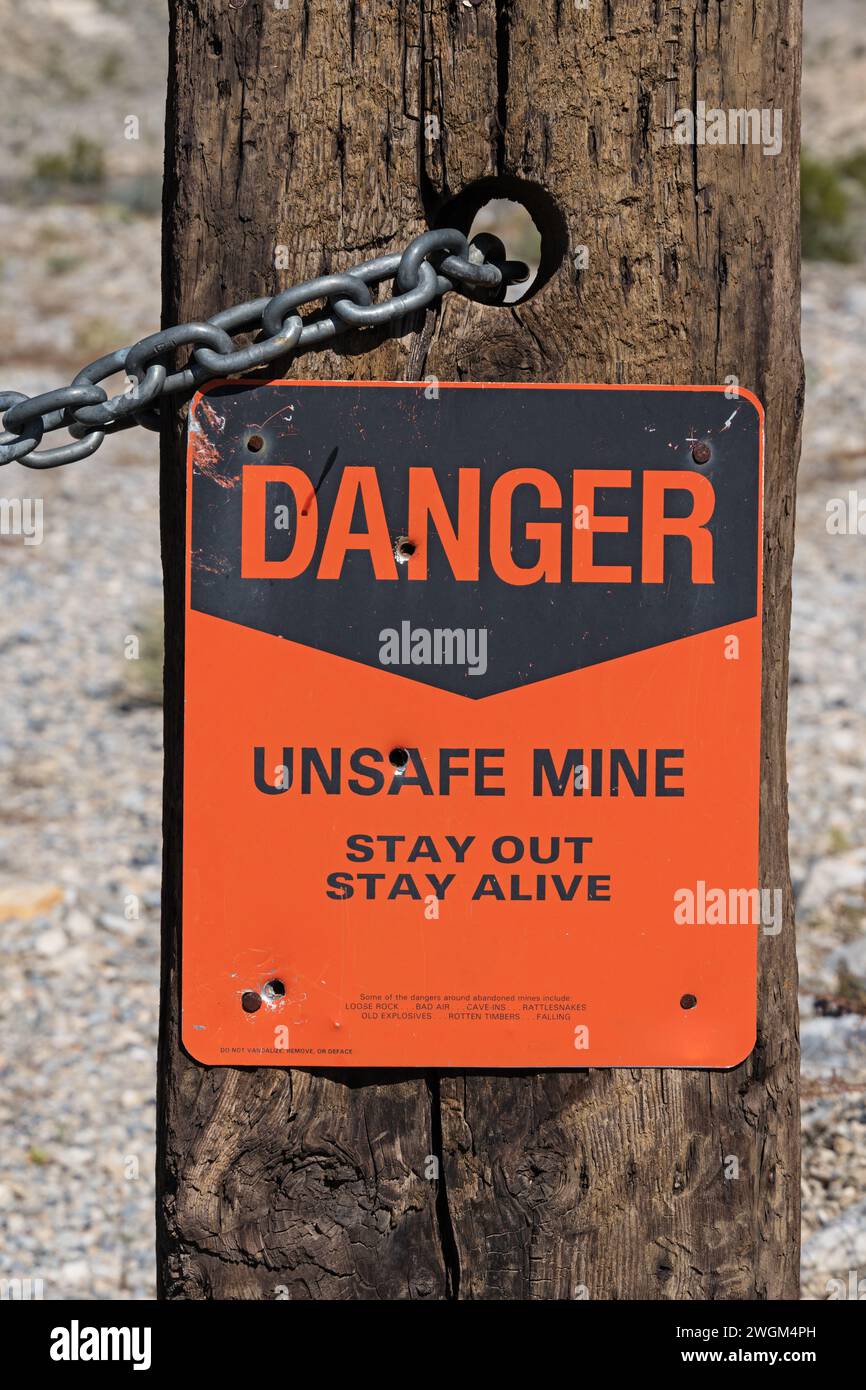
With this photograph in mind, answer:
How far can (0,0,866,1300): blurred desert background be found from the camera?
3.50 meters

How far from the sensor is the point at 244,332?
154 centimetres

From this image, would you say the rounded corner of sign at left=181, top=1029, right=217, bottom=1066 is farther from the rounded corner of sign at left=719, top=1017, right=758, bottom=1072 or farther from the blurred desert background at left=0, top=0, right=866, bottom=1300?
the blurred desert background at left=0, top=0, right=866, bottom=1300

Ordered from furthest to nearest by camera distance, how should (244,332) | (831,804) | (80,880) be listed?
(831,804), (80,880), (244,332)

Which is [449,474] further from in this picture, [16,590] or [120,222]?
[120,222]

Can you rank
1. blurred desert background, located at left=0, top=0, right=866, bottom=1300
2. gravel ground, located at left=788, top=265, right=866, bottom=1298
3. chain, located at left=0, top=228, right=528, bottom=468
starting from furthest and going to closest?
blurred desert background, located at left=0, top=0, right=866, bottom=1300 < gravel ground, located at left=788, top=265, right=866, bottom=1298 < chain, located at left=0, top=228, right=528, bottom=468

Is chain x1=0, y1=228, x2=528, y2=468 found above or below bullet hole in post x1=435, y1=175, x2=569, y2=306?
below

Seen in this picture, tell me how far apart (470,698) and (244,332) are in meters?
0.46

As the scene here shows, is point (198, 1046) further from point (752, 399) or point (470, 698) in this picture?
point (752, 399)

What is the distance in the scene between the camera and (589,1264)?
5.28 ft

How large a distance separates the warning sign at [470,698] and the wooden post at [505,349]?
0.18ft

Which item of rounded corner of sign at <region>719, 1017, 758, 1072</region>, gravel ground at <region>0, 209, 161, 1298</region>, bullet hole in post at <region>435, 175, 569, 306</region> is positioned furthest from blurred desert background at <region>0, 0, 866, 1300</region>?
bullet hole in post at <region>435, 175, 569, 306</region>

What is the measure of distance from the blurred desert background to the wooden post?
770mm

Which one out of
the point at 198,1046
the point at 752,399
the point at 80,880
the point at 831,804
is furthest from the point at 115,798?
the point at 752,399

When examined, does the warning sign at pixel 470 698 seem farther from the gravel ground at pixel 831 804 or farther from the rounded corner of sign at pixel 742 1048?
the gravel ground at pixel 831 804
